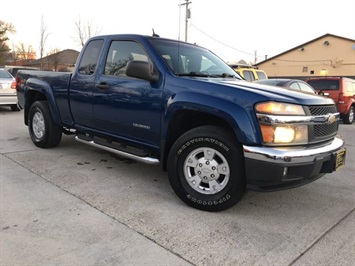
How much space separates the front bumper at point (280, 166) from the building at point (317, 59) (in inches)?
1375

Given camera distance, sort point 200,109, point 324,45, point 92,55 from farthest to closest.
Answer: point 324,45 < point 92,55 < point 200,109

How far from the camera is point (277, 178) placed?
9.81 ft

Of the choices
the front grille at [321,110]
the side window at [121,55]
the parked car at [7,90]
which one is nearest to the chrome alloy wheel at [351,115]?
the front grille at [321,110]

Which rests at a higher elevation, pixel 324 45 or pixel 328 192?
pixel 324 45

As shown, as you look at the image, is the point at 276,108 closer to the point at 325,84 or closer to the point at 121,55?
the point at 121,55

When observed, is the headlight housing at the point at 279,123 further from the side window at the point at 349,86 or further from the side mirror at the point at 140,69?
the side window at the point at 349,86

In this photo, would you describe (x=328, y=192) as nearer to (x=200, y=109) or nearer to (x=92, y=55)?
(x=200, y=109)

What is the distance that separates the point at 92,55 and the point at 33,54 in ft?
200

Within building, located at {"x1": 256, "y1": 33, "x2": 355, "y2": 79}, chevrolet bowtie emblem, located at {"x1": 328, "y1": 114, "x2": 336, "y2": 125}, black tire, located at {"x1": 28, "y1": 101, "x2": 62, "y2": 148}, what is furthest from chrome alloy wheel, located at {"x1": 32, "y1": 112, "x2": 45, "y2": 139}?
building, located at {"x1": 256, "y1": 33, "x2": 355, "y2": 79}

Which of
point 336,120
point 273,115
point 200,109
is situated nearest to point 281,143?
point 273,115

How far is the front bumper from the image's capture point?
2.95m

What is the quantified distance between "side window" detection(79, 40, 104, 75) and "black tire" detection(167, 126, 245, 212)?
1.94 metres

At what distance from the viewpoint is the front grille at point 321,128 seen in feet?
10.5

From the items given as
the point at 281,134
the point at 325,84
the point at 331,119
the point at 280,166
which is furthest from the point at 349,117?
the point at 280,166
